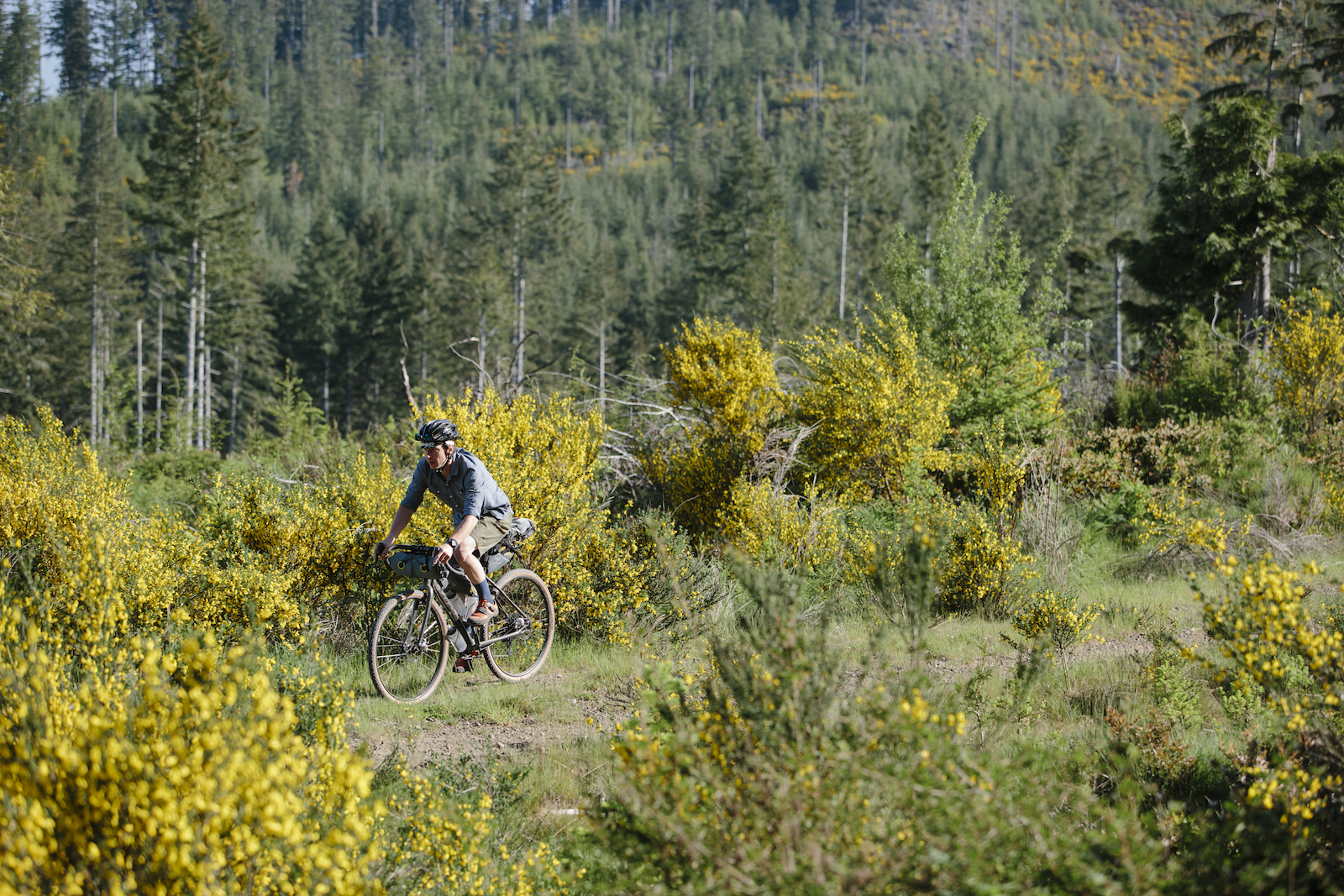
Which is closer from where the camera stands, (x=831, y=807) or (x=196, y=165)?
(x=831, y=807)

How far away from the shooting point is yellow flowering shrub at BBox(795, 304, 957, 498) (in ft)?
34.2

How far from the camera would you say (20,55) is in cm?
7250

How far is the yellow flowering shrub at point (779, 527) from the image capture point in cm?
809

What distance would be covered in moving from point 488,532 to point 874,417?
6.01m

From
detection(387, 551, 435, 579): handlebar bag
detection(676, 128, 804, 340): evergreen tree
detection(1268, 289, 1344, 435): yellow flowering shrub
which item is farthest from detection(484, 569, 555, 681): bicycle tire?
detection(676, 128, 804, 340): evergreen tree

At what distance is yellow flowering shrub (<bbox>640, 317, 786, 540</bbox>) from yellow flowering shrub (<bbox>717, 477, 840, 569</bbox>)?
0.73 metres

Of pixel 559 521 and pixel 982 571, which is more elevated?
pixel 559 521

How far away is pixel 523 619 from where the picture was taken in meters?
6.30

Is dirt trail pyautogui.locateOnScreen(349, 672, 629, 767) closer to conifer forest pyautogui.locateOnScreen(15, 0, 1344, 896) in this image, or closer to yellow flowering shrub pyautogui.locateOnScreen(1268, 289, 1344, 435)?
conifer forest pyautogui.locateOnScreen(15, 0, 1344, 896)

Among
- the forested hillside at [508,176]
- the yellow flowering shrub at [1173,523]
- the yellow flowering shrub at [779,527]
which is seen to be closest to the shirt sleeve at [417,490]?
the yellow flowering shrub at [779,527]

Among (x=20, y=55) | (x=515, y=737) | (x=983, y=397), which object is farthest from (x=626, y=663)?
(x=20, y=55)

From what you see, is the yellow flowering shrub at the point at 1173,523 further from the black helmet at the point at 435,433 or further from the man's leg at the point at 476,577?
the black helmet at the point at 435,433

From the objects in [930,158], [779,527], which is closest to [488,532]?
[779,527]

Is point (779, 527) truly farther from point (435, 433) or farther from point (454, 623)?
point (435, 433)
